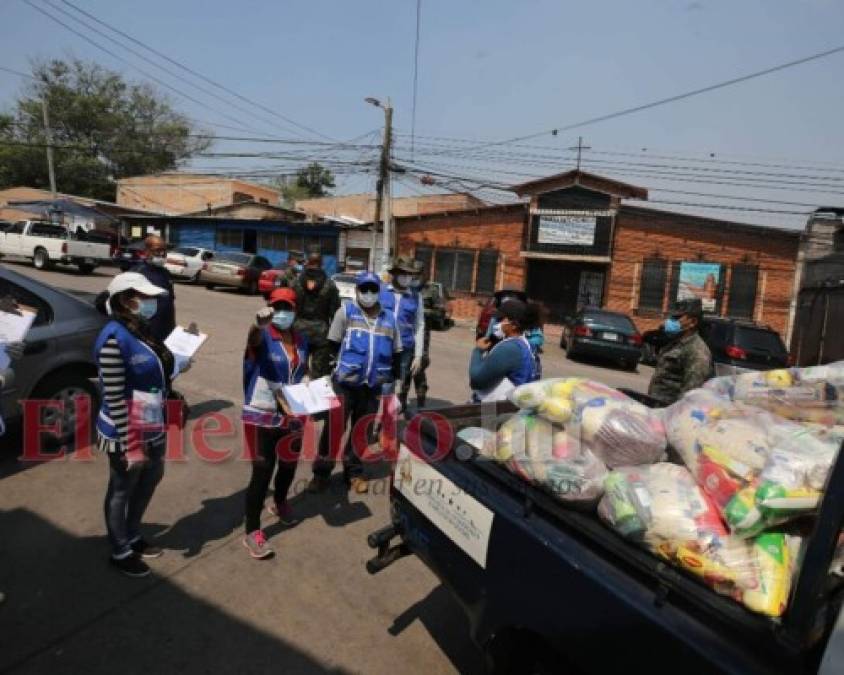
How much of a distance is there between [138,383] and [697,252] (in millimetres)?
19884

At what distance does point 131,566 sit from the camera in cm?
311

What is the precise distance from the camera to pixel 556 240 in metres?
21.0

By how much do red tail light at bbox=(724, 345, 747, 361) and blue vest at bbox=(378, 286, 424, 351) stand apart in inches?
318

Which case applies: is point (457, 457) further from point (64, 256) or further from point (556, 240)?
point (64, 256)

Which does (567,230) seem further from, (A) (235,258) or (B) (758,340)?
(A) (235,258)

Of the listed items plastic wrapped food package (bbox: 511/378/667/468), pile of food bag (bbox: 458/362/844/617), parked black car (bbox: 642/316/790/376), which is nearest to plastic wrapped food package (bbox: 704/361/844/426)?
pile of food bag (bbox: 458/362/844/617)

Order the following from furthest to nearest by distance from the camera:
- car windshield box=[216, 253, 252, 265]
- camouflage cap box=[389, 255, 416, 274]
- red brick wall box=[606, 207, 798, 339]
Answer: car windshield box=[216, 253, 252, 265]
red brick wall box=[606, 207, 798, 339]
camouflage cap box=[389, 255, 416, 274]

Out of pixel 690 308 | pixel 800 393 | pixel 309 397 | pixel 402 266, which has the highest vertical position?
pixel 402 266

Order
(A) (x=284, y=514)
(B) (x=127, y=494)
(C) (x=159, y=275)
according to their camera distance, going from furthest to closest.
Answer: (C) (x=159, y=275), (A) (x=284, y=514), (B) (x=127, y=494)

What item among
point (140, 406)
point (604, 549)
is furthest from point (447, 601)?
point (140, 406)

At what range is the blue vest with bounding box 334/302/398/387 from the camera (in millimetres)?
4227

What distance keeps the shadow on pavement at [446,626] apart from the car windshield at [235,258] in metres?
18.9

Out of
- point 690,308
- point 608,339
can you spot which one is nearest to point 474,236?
point 608,339

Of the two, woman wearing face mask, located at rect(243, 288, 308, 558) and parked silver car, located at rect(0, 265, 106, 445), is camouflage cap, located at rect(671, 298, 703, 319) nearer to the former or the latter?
woman wearing face mask, located at rect(243, 288, 308, 558)
